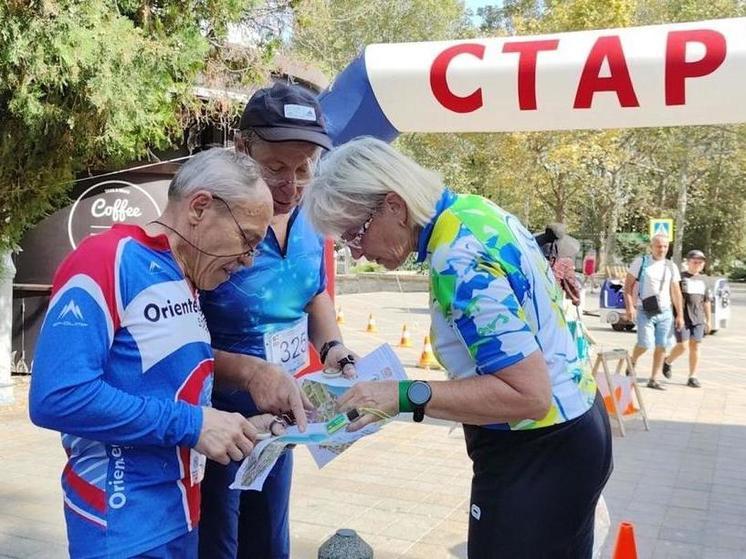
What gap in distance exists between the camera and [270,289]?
89.9 inches

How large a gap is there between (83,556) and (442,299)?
0.94 metres

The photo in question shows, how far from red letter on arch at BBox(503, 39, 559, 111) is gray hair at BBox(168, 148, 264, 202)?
3.35 metres

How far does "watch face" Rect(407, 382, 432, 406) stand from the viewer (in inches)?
71.9

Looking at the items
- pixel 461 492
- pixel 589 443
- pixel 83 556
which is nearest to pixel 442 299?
pixel 589 443

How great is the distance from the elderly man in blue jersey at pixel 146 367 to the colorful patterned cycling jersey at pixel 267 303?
35cm

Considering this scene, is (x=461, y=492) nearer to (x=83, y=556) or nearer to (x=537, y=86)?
(x=537, y=86)

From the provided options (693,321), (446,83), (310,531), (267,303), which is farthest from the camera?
(693,321)

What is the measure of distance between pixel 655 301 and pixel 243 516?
768cm

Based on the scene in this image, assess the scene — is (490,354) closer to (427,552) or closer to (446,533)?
(427,552)

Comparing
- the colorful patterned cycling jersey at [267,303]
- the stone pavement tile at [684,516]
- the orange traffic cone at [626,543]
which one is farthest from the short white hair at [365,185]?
the stone pavement tile at [684,516]

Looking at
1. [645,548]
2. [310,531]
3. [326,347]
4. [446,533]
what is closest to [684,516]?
[645,548]

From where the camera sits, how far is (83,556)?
5.54ft

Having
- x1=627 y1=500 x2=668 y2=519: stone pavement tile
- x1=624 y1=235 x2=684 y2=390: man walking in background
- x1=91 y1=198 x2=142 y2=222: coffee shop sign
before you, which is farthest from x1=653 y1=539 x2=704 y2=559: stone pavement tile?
x1=91 y1=198 x2=142 y2=222: coffee shop sign

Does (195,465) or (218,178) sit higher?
(218,178)
